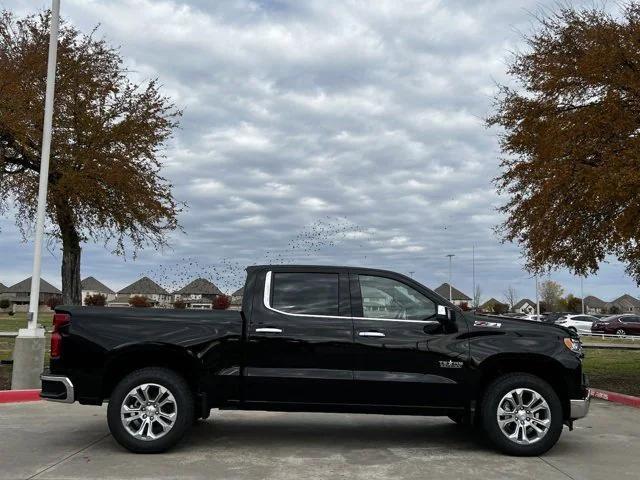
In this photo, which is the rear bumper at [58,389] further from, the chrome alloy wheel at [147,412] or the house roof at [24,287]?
the house roof at [24,287]

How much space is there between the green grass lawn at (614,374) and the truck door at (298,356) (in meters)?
7.33

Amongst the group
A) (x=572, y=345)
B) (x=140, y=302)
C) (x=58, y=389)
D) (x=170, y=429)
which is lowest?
(x=170, y=429)

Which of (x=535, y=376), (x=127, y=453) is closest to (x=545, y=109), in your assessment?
(x=535, y=376)

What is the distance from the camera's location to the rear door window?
689cm

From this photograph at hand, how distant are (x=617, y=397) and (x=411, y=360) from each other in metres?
5.92

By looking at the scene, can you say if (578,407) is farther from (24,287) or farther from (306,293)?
(24,287)

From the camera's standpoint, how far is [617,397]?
10.8 metres

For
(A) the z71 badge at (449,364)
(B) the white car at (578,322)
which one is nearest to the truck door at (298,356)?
(A) the z71 badge at (449,364)

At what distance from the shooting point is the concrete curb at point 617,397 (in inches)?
406

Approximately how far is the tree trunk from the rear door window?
1087 cm

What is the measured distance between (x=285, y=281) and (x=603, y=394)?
7113 millimetres

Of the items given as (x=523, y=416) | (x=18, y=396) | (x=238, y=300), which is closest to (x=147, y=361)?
(x=238, y=300)

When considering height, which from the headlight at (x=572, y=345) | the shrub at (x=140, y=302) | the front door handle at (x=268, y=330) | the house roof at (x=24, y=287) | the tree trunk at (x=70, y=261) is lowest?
the headlight at (x=572, y=345)

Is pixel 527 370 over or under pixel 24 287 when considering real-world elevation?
under
